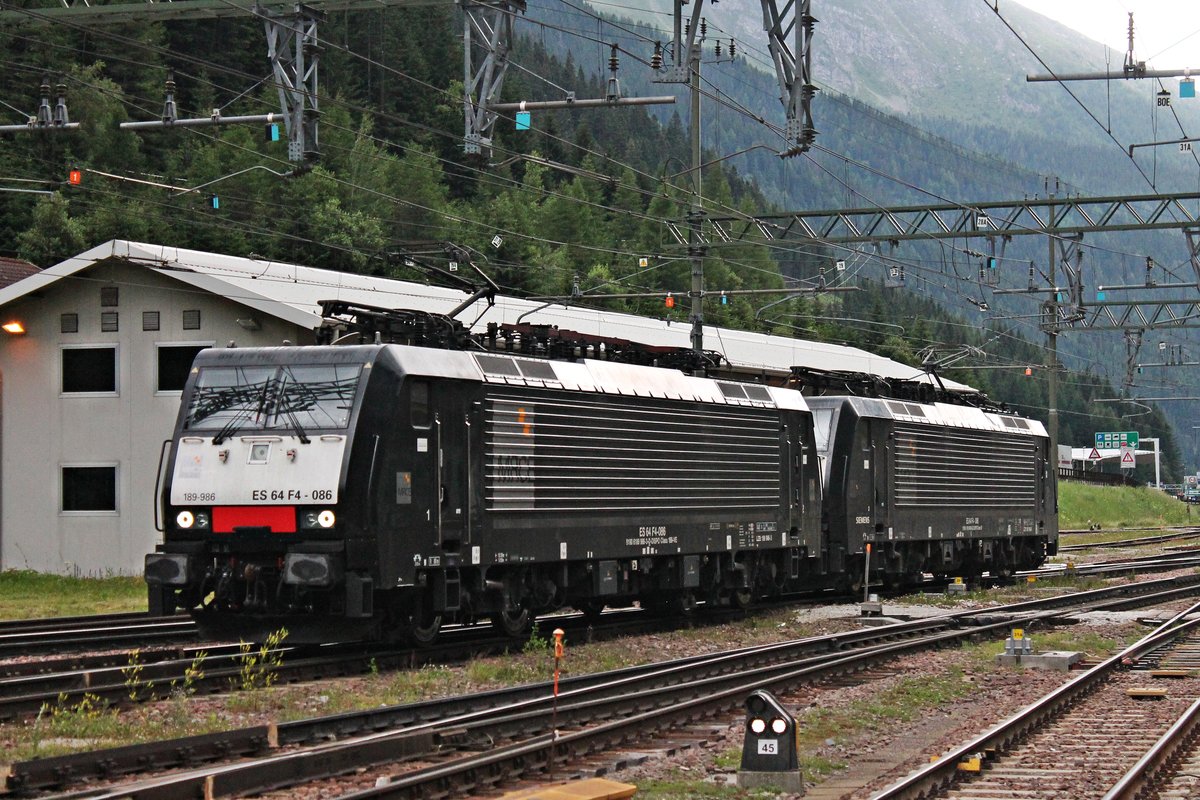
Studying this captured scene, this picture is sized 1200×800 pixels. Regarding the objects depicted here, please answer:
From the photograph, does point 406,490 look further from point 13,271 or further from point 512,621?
point 13,271

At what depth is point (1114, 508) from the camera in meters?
86.8

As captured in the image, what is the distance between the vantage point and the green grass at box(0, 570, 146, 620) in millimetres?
27062

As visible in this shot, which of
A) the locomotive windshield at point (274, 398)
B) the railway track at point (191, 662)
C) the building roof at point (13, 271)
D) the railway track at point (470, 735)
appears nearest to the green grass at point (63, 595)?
the railway track at point (191, 662)

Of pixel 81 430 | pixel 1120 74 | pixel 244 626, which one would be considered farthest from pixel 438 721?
pixel 81 430

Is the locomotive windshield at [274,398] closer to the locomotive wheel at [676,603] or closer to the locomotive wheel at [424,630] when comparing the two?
the locomotive wheel at [424,630]

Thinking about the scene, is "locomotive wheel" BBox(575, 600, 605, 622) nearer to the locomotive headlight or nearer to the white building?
the locomotive headlight

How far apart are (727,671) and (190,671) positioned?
6632 mm

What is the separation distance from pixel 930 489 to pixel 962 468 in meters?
1.90

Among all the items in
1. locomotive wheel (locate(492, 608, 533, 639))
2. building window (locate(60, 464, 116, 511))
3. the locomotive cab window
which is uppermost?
the locomotive cab window

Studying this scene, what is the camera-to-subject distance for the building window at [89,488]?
110 ft

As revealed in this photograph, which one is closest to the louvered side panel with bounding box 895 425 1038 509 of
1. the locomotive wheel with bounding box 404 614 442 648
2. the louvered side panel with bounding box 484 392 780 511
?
the louvered side panel with bounding box 484 392 780 511

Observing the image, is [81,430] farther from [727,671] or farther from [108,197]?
[108,197]

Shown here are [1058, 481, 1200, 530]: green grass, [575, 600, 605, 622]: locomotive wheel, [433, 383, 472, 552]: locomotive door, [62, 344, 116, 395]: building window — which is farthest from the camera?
[1058, 481, 1200, 530]: green grass

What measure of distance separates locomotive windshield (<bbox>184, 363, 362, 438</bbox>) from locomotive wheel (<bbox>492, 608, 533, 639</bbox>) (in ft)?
12.8
